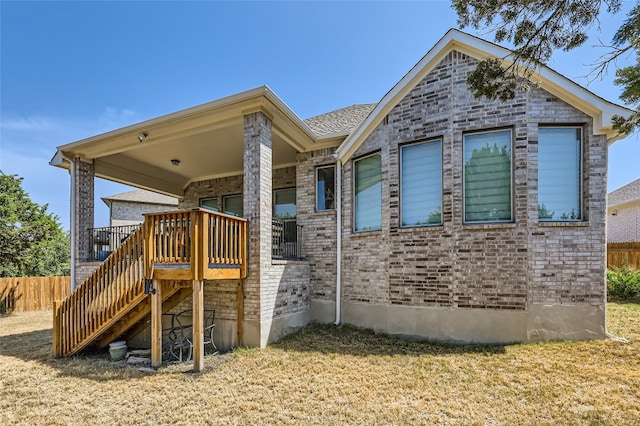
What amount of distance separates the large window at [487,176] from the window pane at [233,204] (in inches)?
289

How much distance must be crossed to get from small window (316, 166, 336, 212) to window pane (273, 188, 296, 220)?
1.67 m

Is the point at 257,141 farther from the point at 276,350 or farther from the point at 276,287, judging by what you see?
the point at 276,350

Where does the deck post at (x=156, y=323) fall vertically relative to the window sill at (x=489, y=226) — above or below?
below

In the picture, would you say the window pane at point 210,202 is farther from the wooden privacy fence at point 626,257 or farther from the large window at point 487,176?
the wooden privacy fence at point 626,257

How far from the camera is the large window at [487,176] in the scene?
5906 millimetres

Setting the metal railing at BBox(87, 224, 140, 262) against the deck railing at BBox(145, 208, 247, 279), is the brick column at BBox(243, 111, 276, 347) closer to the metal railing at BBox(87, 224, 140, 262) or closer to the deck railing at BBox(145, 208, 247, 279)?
the deck railing at BBox(145, 208, 247, 279)

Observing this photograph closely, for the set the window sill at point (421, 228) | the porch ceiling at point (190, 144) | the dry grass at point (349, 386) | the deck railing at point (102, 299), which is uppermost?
the porch ceiling at point (190, 144)

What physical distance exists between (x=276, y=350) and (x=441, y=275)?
139 inches

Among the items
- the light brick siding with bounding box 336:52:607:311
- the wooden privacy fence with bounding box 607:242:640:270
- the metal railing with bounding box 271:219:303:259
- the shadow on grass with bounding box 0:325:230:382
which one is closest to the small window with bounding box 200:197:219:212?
the metal railing with bounding box 271:219:303:259

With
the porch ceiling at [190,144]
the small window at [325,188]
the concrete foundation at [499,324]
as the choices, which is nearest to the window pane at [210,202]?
the porch ceiling at [190,144]

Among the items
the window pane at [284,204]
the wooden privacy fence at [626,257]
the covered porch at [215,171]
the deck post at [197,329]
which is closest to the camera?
the deck post at [197,329]

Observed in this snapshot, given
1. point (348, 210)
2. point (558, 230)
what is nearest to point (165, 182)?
point (348, 210)

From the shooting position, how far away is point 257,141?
607 centimetres

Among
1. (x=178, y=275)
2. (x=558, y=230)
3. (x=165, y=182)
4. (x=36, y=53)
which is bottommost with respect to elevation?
(x=178, y=275)
